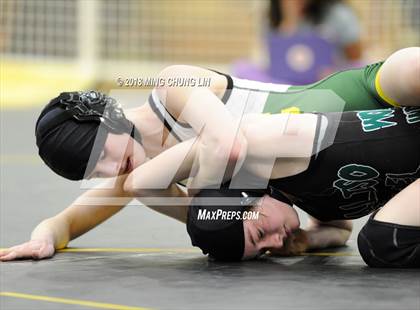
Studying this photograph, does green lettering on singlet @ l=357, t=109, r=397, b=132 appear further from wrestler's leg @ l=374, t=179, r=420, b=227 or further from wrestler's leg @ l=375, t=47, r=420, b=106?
wrestler's leg @ l=374, t=179, r=420, b=227

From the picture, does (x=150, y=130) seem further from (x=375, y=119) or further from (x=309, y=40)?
(x=309, y=40)

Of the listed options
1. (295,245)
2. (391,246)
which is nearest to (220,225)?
(295,245)

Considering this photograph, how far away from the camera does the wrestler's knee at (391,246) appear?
235cm

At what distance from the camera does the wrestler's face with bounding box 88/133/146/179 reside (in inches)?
102

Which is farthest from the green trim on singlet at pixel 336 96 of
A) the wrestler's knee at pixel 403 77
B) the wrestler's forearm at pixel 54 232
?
the wrestler's forearm at pixel 54 232

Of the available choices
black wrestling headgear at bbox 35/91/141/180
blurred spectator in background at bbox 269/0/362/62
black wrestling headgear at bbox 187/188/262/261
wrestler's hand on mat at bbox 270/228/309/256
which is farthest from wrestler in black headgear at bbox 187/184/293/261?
blurred spectator in background at bbox 269/0/362/62

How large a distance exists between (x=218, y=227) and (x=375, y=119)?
473 millimetres

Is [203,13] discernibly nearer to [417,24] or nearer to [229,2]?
[229,2]

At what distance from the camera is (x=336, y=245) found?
9.05 ft

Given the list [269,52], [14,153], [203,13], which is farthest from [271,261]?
[203,13]

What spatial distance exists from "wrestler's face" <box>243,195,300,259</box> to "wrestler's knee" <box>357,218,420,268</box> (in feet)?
0.68

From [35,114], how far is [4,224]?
12.0 feet

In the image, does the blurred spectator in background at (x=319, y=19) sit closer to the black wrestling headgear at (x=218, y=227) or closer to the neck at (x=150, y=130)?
the neck at (x=150, y=130)

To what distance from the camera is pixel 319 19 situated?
626 centimetres
